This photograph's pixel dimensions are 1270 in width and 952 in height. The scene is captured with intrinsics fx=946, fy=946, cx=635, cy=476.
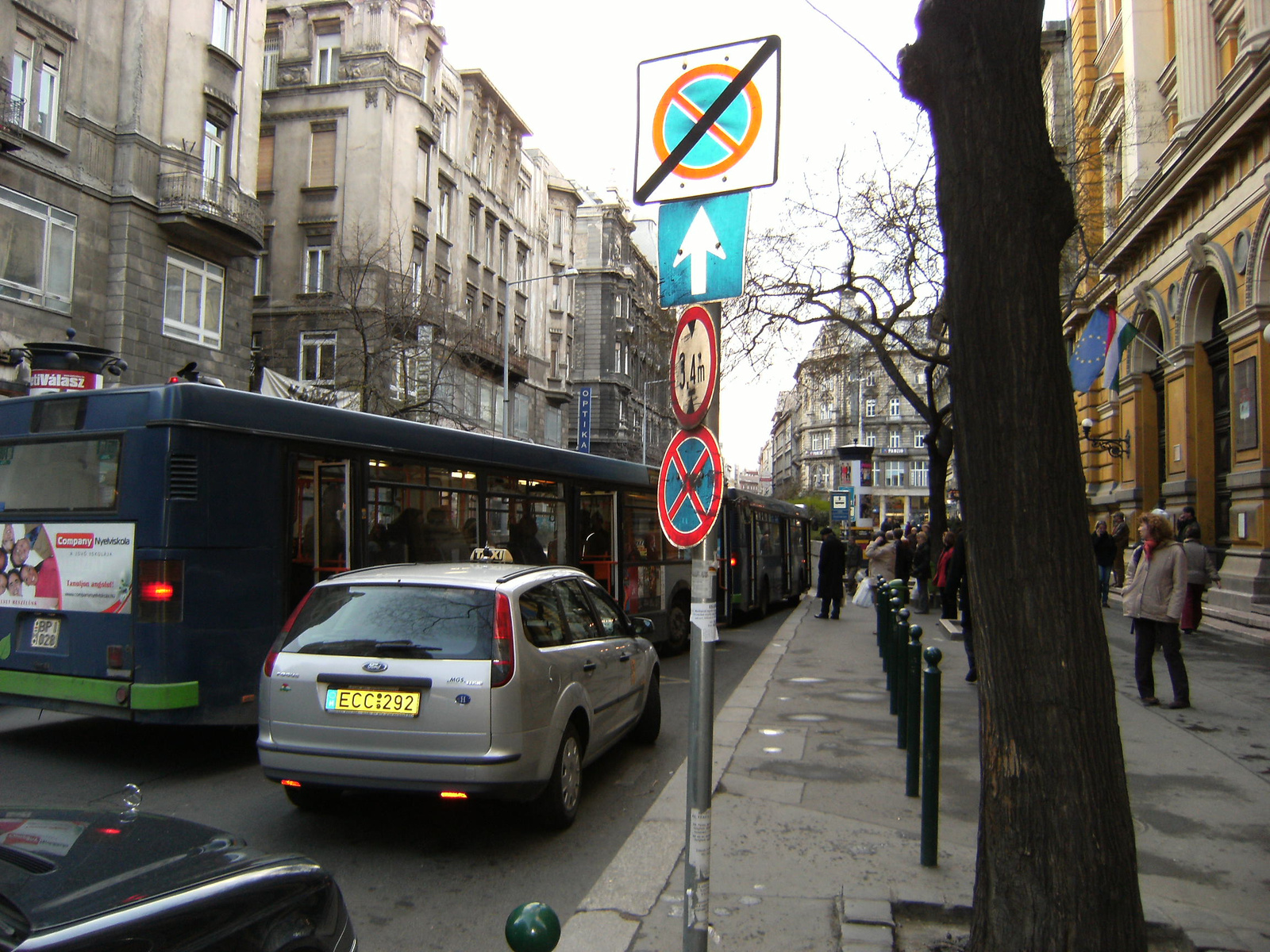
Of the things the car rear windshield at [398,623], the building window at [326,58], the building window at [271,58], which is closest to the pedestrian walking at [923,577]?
the car rear windshield at [398,623]

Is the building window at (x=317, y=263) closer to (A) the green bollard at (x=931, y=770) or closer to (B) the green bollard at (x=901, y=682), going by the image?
(B) the green bollard at (x=901, y=682)

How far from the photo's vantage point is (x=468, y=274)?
40.8 meters

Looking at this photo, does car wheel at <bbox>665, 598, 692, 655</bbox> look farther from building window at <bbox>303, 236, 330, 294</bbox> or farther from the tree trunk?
building window at <bbox>303, 236, 330, 294</bbox>

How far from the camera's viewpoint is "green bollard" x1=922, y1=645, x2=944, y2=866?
492cm

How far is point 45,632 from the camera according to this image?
7.28m

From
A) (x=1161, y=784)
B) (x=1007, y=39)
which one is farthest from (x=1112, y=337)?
(x=1007, y=39)

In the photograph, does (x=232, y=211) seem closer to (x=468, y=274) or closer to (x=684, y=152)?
(x=468, y=274)

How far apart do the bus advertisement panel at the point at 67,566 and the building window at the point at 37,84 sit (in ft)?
48.9

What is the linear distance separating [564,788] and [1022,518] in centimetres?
338

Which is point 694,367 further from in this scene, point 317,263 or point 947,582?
A: point 317,263

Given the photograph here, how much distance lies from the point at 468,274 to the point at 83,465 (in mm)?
34597

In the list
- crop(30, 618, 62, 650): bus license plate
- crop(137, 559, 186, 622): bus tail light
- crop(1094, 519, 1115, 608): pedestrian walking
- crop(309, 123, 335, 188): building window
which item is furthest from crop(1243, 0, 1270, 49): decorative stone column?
crop(309, 123, 335, 188): building window

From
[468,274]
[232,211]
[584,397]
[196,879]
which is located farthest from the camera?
[584,397]

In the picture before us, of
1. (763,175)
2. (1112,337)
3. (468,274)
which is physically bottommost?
(763,175)
